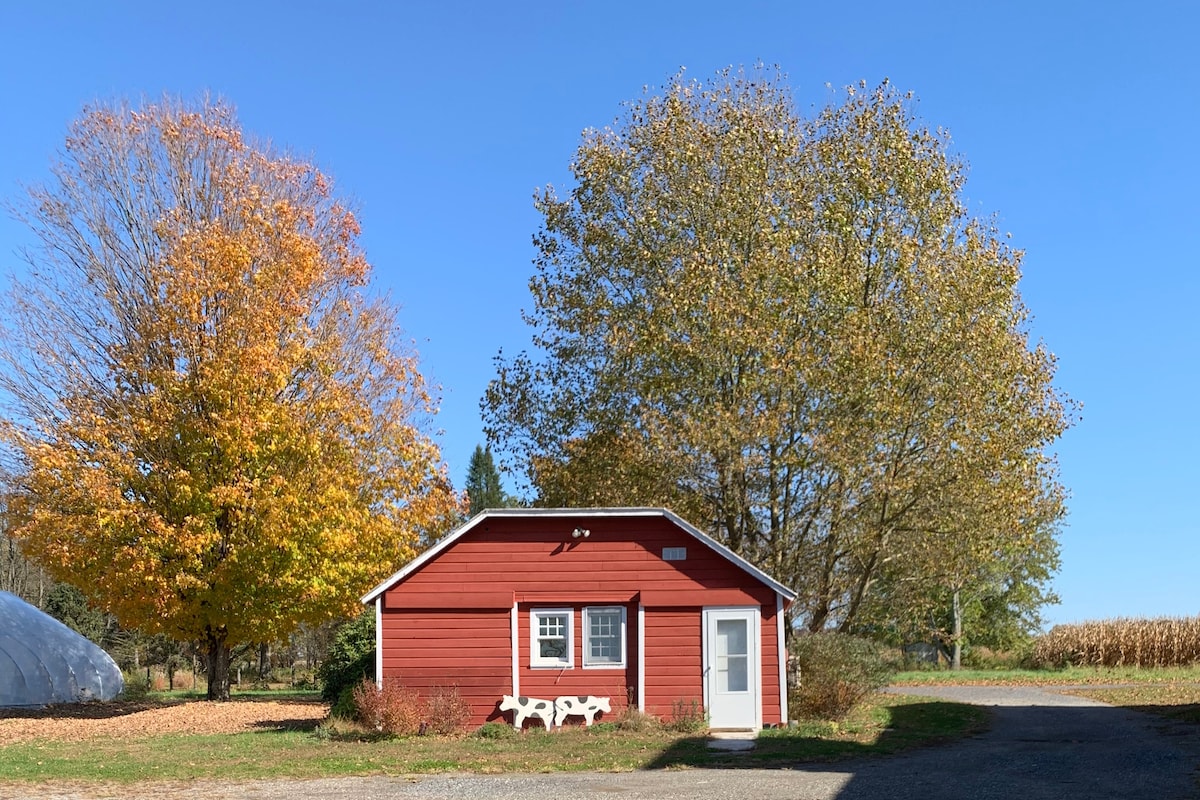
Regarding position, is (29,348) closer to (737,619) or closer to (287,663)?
(737,619)

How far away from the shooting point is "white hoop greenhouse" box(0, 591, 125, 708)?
107 ft

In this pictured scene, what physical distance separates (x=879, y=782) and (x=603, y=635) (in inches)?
367

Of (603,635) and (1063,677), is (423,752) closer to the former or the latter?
(603,635)

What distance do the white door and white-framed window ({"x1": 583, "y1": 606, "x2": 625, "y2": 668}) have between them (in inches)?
66.9

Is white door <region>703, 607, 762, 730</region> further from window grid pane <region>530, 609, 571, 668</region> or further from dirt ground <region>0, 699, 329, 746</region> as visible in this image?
dirt ground <region>0, 699, 329, 746</region>

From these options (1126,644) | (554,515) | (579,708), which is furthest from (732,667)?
(1126,644)

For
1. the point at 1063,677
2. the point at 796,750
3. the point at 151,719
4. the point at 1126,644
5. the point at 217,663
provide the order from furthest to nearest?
the point at 1126,644
the point at 1063,677
the point at 217,663
the point at 151,719
the point at 796,750

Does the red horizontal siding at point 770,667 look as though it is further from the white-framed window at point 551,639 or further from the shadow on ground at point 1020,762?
the white-framed window at point 551,639

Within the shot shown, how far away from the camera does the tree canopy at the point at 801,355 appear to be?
27.9 meters

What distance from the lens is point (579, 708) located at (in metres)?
23.7

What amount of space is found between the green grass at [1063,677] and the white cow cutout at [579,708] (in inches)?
796

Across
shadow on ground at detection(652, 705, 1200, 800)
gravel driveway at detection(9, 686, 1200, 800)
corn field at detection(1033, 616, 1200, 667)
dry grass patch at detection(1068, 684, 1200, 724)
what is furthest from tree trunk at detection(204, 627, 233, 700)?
corn field at detection(1033, 616, 1200, 667)

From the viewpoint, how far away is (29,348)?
30.2 m

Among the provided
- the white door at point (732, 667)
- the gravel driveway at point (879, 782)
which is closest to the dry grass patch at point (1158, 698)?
the gravel driveway at point (879, 782)
